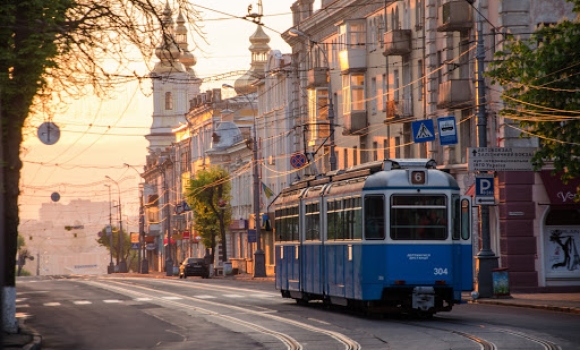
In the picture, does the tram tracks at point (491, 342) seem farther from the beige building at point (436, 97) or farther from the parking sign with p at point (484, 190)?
the beige building at point (436, 97)

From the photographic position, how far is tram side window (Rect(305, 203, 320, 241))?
102 ft

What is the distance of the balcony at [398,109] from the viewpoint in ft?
180

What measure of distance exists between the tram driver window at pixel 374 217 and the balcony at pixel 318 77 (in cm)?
4126

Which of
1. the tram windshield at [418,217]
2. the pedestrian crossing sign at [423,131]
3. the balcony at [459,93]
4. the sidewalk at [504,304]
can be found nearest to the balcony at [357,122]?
the balcony at [459,93]

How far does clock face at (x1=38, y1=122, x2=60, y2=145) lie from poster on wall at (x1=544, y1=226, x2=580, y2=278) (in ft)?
67.3

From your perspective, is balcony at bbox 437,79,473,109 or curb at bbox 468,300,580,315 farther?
balcony at bbox 437,79,473,109

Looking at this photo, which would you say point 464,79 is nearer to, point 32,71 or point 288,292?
point 288,292

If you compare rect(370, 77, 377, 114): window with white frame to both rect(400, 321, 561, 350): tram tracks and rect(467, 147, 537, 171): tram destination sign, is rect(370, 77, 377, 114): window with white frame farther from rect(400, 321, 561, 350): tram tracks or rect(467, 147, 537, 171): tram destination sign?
rect(400, 321, 561, 350): tram tracks

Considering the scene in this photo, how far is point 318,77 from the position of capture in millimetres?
68312

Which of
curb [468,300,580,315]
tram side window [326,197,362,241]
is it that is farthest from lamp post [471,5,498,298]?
tram side window [326,197,362,241]

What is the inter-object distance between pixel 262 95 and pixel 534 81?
59.5 meters

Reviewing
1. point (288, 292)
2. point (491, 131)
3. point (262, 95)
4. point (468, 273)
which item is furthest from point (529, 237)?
point (262, 95)

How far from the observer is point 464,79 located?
46250mm

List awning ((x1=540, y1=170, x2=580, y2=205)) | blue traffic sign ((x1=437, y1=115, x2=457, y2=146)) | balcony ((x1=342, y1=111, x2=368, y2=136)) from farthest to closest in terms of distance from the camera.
Result: balcony ((x1=342, y1=111, x2=368, y2=136)), awning ((x1=540, y1=170, x2=580, y2=205)), blue traffic sign ((x1=437, y1=115, x2=457, y2=146))
